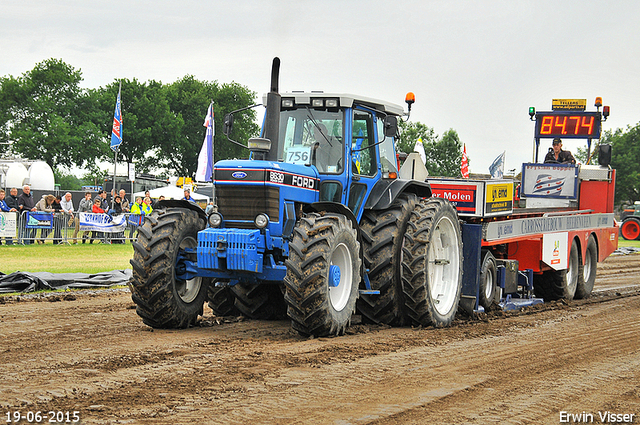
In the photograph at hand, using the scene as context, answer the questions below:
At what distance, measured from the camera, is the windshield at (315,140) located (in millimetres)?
8328

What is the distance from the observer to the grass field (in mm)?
14447

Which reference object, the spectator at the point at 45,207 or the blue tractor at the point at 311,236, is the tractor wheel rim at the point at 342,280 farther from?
the spectator at the point at 45,207

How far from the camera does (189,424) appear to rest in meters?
4.29

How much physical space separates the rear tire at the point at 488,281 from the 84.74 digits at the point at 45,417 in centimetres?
682

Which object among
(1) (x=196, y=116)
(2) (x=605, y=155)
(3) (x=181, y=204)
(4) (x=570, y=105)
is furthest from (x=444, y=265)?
(1) (x=196, y=116)

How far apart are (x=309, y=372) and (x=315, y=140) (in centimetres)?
338

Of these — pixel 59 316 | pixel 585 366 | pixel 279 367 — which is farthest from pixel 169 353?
pixel 585 366

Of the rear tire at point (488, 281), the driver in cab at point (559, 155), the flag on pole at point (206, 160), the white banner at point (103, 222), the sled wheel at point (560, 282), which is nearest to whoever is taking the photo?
the rear tire at point (488, 281)

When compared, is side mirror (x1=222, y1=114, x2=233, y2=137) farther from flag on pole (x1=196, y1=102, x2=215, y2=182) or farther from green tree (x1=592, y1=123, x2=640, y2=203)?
green tree (x1=592, y1=123, x2=640, y2=203)

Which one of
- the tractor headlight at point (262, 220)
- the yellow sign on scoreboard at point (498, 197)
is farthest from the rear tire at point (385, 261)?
the yellow sign on scoreboard at point (498, 197)

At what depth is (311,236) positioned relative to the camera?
7070 millimetres

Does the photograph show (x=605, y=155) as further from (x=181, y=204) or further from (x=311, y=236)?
(x=181, y=204)

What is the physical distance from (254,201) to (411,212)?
2.13 meters

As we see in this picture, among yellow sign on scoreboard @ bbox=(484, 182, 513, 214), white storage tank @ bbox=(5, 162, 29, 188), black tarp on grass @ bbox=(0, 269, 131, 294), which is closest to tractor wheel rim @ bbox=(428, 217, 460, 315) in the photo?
yellow sign on scoreboard @ bbox=(484, 182, 513, 214)
